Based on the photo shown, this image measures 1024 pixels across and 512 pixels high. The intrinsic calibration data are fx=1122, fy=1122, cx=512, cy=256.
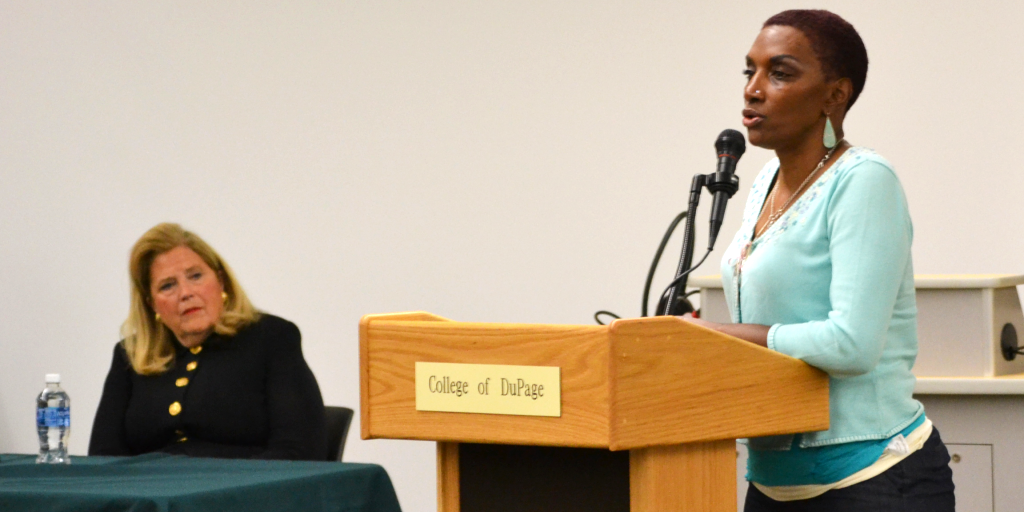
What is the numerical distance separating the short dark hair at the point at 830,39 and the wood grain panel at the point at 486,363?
1.71ft

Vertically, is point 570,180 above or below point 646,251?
above

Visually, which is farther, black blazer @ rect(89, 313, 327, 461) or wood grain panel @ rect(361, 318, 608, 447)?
black blazer @ rect(89, 313, 327, 461)

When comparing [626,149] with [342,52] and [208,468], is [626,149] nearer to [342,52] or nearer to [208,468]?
[342,52]

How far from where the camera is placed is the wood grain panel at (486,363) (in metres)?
1.11

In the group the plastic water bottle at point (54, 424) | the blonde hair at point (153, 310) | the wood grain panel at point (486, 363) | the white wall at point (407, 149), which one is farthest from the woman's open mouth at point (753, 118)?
the white wall at point (407, 149)

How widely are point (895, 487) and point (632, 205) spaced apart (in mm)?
2601

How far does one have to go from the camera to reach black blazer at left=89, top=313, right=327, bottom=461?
2947 mm

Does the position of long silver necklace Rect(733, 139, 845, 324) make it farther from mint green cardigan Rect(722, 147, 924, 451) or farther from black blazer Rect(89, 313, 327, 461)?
black blazer Rect(89, 313, 327, 461)

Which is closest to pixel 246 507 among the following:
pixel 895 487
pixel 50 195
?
pixel 895 487

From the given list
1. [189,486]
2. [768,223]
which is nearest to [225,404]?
[189,486]

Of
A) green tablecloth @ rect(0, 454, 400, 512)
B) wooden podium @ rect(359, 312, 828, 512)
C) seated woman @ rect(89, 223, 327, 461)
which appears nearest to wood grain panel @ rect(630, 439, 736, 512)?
wooden podium @ rect(359, 312, 828, 512)

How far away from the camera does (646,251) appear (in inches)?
153

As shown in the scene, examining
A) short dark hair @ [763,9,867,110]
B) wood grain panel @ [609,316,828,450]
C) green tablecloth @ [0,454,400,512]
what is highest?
short dark hair @ [763,9,867,110]

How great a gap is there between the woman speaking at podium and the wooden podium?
72 mm
